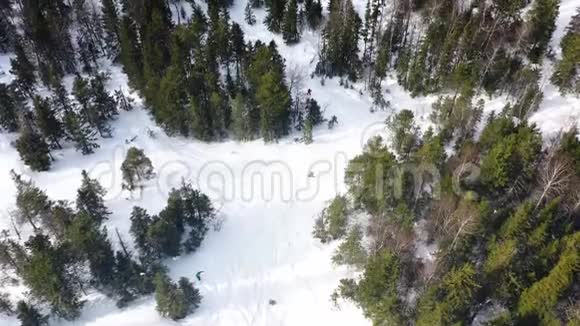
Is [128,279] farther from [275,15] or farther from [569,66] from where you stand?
[569,66]

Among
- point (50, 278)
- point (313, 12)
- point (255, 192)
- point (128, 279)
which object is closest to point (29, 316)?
point (50, 278)

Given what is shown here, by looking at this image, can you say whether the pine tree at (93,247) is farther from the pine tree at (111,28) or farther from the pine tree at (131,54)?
the pine tree at (111,28)

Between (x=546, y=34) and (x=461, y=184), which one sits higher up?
(x=546, y=34)

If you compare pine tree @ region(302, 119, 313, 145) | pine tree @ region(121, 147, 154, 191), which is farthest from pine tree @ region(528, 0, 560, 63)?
pine tree @ region(121, 147, 154, 191)

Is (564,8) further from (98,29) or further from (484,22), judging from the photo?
(98,29)

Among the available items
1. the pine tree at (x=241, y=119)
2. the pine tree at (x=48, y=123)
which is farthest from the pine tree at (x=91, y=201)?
the pine tree at (x=241, y=119)

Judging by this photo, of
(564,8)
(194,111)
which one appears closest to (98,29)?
(194,111)

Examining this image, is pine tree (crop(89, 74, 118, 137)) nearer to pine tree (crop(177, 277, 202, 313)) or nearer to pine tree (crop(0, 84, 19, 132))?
pine tree (crop(0, 84, 19, 132))
